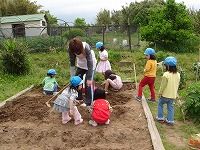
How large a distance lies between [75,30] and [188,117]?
37.6 ft

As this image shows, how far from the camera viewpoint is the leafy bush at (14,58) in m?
9.56

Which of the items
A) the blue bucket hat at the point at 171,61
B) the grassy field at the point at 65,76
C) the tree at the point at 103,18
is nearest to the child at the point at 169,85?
the blue bucket hat at the point at 171,61

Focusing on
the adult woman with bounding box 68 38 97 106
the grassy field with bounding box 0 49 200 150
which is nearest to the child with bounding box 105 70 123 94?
the grassy field with bounding box 0 49 200 150

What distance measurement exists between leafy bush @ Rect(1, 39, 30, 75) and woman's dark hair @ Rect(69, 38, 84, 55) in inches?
197

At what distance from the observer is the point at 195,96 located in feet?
18.5

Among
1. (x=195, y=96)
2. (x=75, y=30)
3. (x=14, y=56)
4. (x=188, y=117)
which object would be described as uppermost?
(x=75, y=30)

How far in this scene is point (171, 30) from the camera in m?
12.8

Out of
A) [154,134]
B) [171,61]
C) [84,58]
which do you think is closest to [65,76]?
[84,58]

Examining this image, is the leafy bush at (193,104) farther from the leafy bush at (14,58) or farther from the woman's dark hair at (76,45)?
the leafy bush at (14,58)

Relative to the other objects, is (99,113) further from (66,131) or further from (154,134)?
(154,134)

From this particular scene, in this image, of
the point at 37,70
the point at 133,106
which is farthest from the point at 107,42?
the point at 133,106

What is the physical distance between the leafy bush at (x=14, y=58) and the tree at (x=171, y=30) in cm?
640

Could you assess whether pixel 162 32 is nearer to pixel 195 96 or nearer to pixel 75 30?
pixel 75 30

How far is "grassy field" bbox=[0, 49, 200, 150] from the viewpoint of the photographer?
5.27 metres
